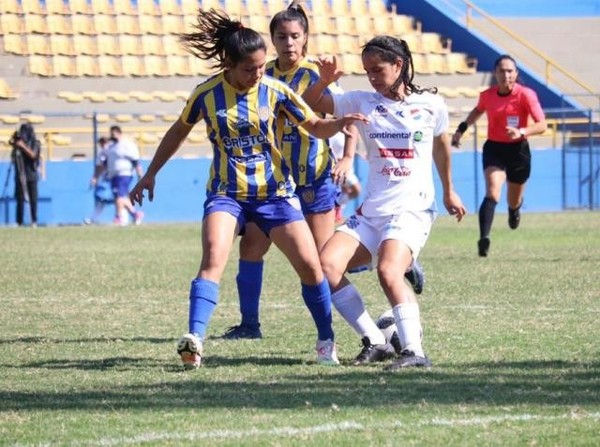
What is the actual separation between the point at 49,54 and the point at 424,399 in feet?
79.2

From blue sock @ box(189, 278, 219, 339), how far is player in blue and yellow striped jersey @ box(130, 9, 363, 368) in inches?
0.4

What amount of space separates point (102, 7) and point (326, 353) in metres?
24.1

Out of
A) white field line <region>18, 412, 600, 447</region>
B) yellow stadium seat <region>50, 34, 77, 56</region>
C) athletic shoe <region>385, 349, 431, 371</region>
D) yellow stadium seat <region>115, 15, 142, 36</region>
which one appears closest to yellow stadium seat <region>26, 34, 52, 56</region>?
yellow stadium seat <region>50, 34, 77, 56</region>

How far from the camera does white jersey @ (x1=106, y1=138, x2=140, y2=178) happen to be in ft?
85.9

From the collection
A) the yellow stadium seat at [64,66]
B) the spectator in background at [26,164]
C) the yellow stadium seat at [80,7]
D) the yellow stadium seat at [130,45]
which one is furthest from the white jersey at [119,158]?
the yellow stadium seat at [80,7]

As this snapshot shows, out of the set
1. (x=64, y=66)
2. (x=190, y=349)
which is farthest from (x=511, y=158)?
(x=64, y=66)

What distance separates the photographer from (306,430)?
Result: 5.34 m

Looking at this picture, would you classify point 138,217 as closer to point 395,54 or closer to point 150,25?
point 150,25

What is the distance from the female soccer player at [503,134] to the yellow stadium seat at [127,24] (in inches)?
639

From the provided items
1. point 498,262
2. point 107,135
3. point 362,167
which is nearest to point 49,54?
point 107,135

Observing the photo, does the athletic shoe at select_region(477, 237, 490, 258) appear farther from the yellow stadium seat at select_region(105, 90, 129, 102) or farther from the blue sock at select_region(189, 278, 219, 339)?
the yellow stadium seat at select_region(105, 90, 129, 102)

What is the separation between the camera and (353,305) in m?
7.61

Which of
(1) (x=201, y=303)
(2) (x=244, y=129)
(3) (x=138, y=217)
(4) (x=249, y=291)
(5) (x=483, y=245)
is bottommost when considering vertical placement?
(3) (x=138, y=217)

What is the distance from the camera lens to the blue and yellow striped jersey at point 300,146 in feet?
28.2
